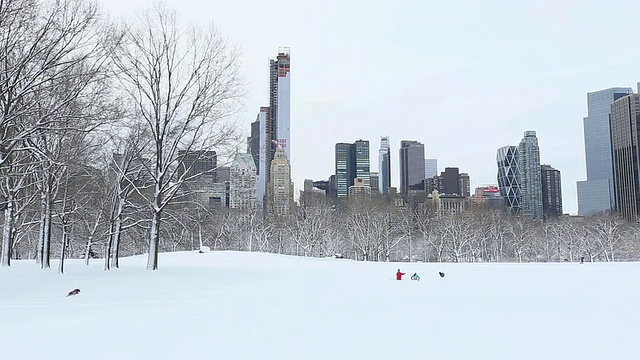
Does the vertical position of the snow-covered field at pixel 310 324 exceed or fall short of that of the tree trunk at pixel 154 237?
it falls short

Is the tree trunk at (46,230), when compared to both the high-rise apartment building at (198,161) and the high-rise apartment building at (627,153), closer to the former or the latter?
the high-rise apartment building at (198,161)

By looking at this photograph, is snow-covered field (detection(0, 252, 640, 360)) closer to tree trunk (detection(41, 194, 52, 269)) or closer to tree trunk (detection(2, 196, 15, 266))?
tree trunk (detection(41, 194, 52, 269))

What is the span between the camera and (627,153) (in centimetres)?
16138

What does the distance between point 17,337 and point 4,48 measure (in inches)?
395

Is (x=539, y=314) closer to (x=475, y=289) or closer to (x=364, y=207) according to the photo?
(x=475, y=289)

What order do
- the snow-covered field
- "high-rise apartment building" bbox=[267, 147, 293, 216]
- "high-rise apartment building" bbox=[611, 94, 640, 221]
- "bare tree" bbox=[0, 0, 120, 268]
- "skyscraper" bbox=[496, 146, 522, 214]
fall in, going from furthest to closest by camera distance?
1. "skyscraper" bbox=[496, 146, 522, 214]
2. "high-rise apartment building" bbox=[611, 94, 640, 221]
3. "high-rise apartment building" bbox=[267, 147, 293, 216]
4. "bare tree" bbox=[0, 0, 120, 268]
5. the snow-covered field

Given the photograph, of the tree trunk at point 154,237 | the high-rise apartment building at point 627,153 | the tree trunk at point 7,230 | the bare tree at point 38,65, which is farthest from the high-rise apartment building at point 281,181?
the bare tree at point 38,65

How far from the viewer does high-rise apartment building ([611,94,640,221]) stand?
15262 cm

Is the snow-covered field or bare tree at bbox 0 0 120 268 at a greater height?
bare tree at bbox 0 0 120 268

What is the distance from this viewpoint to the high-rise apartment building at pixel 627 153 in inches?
6009

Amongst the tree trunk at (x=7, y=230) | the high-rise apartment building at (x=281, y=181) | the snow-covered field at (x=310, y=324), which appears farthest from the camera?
→ the high-rise apartment building at (x=281, y=181)

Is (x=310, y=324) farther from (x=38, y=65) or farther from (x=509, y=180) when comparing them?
(x=509, y=180)

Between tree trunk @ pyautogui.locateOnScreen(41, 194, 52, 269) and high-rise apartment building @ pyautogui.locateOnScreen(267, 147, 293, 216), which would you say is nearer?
tree trunk @ pyautogui.locateOnScreen(41, 194, 52, 269)

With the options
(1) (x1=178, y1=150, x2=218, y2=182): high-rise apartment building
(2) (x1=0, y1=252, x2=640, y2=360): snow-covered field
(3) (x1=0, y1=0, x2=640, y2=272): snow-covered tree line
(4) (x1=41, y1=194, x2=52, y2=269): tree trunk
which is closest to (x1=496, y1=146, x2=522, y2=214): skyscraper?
(3) (x1=0, y1=0, x2=640, y2=272): snow-covered tree line
